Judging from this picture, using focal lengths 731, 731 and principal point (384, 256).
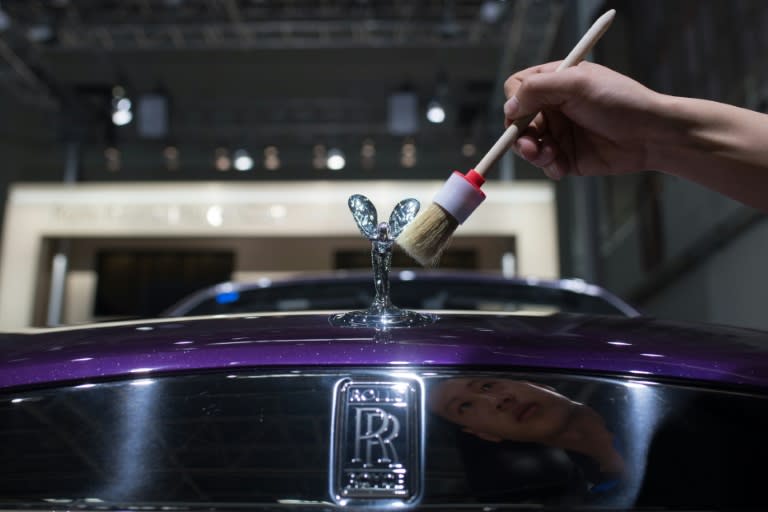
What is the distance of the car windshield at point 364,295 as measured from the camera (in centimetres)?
214

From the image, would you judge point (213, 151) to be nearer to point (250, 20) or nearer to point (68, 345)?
point (250, 20)

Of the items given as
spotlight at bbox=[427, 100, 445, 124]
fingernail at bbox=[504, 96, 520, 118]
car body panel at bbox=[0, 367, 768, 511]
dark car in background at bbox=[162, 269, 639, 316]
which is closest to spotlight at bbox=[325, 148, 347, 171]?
spotlight at bbox=[427, 100, 445, 124]

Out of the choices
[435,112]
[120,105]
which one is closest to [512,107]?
[435,112]

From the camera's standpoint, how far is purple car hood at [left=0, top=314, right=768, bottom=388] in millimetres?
676

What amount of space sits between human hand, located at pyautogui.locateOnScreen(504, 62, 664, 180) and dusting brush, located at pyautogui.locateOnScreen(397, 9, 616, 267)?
0.02 metres

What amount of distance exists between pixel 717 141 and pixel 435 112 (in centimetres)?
669

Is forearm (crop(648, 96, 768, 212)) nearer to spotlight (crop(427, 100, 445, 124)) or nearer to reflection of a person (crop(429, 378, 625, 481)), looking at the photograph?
reflection of a person (crop(429, 378, 625, 481))

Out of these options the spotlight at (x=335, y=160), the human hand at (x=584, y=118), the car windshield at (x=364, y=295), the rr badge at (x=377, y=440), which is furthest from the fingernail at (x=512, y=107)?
the spotlight at (x=335, y=160)

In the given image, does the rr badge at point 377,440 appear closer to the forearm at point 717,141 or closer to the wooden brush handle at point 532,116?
the wooden brush handle at point 532,116

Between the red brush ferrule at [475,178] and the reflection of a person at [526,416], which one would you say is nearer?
the reflection of a person at [526,416]

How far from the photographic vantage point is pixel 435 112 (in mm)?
7418

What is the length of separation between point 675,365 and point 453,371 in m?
0.21

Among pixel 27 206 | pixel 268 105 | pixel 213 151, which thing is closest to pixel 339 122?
pixel 268 105

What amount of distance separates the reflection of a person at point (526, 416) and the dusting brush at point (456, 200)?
26 centimetres
